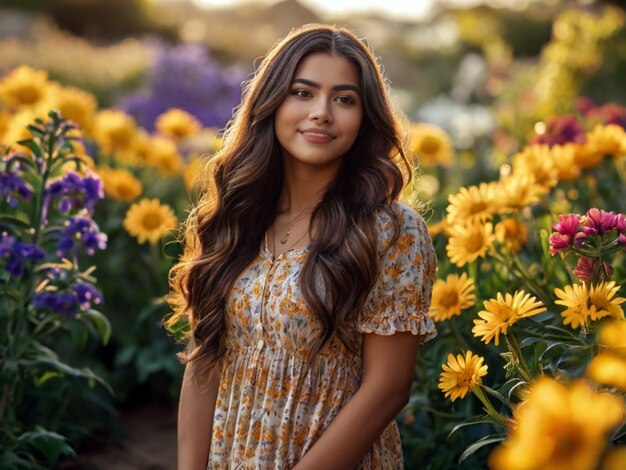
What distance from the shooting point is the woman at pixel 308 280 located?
2.01 metres

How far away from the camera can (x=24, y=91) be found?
4055mm

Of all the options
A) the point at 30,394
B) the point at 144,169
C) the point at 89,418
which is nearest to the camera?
the point at 30,394

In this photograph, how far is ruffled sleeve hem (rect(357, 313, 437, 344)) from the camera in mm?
1971

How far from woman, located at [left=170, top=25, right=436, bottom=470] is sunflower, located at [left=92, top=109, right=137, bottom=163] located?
84.0 inches

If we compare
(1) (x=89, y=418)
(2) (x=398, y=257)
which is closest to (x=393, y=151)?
(2) (x=398, y=257)


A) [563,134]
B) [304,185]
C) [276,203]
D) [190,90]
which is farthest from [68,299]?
[190,90]

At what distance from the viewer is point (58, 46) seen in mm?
13016

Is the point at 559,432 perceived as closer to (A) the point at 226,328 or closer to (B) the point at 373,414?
(B) the point at 373,414

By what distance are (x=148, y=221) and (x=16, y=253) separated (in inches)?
43.0

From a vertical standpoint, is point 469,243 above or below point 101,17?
below

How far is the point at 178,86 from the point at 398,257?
19.0 ft

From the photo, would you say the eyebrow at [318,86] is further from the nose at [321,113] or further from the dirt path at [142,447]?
the dirt path at [142,447]

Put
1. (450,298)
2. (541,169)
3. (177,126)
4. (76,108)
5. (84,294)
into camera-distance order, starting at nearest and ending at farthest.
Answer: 1. (450,298)
2. (84,294)
3. (541,169)
4. (76,108)
5. (177,126)

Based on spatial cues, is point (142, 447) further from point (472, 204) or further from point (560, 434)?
point (560, 434)
